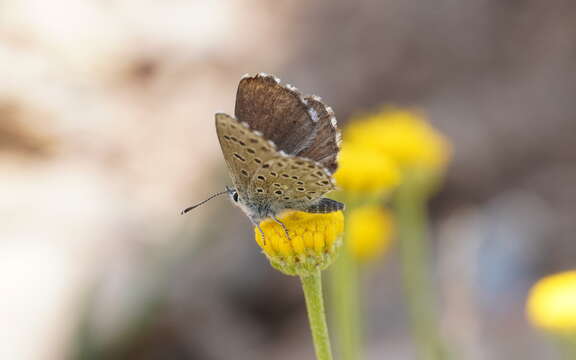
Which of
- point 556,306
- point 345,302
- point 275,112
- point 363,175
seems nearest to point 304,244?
point 275,112

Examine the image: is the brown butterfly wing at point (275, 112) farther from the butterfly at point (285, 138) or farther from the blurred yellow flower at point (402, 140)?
the blurred yellow flower at point (402, 140)

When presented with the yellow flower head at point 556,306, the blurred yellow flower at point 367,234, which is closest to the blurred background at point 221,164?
the blurred yellow flower at point 367,234

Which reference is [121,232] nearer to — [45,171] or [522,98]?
[45,171]

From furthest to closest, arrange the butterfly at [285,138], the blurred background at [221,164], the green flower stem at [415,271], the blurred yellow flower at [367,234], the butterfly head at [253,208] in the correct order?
the blurred background at [221,164] < the blurred yellow flower at [367,234] < the green flower stem at [415,271] < the butterfly head at [253,208] < the butterfly at [285,138]

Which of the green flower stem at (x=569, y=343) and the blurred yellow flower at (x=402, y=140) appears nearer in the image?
the green flower stem at (x=569, y=343)

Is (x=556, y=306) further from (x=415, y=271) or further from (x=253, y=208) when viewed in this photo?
(x=253, y=208)

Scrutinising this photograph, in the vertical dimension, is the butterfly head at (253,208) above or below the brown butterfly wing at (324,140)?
below

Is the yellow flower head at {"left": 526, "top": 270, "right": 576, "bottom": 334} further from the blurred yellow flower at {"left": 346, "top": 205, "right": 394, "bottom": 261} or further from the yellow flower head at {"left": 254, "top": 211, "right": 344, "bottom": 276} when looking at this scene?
the yellow flower head at {"left": 254, "top": 211, "right": 344, "bottom": 276}

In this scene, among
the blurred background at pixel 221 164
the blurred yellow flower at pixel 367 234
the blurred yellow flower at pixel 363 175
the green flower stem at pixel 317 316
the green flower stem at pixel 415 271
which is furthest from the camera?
the blurred background at pixel 221 164

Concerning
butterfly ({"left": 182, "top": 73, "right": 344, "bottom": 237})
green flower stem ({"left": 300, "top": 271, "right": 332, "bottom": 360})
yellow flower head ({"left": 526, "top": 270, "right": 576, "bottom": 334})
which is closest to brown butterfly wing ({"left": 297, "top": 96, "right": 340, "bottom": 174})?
butterfly ({"left": 182, "top": 73, "right": 344, "bottom": 237})
